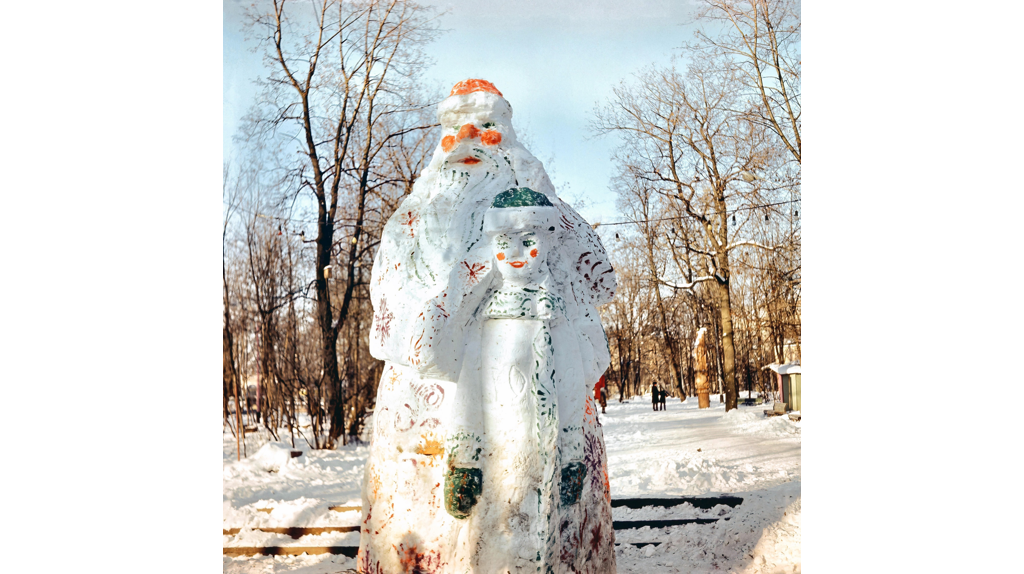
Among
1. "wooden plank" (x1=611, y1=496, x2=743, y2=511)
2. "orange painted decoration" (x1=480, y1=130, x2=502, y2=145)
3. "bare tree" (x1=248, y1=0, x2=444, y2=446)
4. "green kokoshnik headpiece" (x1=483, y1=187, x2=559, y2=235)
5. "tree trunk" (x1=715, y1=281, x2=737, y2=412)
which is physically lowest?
"wooden plank" (x1=611, y1=496, x2=743, y2=511)

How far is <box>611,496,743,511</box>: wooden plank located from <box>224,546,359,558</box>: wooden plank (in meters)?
1.87

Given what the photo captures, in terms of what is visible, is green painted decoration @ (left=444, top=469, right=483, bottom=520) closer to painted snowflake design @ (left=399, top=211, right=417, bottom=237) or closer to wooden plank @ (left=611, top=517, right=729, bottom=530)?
painted snowflake design @ (left=399, top=211, right=417, bottom=237)

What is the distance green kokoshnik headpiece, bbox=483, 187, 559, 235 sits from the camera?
3236 millimetres

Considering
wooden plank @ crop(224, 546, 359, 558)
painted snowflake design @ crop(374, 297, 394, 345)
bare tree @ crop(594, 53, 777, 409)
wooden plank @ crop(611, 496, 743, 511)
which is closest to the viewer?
painted snowflake design @ crop(374, 297, 394, 345)

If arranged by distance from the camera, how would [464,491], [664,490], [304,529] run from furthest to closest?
[664,490], [304,529], [464,491]

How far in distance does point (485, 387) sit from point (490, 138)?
1.13 m

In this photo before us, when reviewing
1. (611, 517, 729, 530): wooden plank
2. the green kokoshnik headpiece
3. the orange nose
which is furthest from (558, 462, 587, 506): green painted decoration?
(611, 517, 729, 530): wooden plank

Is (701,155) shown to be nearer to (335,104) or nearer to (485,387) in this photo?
(335,104)

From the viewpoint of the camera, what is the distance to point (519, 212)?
323 centimetres

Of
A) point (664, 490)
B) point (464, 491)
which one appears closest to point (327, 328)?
point (664, 490)

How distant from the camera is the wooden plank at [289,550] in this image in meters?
5.20

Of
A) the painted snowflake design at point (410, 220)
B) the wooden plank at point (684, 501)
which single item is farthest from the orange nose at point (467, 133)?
the wooden plank at point (684, 501)

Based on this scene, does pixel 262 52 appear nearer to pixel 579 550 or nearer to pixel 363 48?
pixel 363 48

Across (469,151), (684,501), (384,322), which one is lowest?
(684,501)
